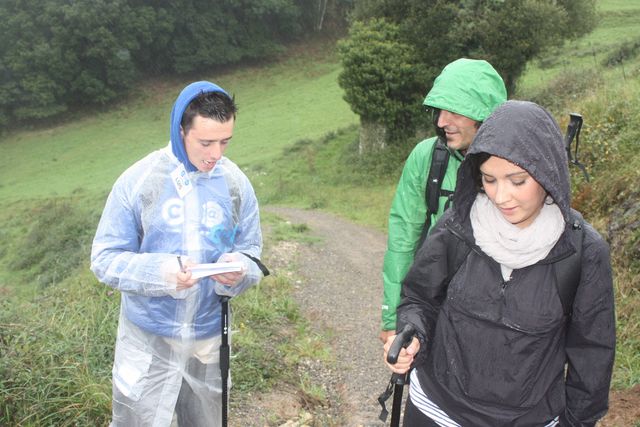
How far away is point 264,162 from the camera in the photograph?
2164 cm

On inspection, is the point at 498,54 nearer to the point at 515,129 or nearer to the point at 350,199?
the point at 350,199

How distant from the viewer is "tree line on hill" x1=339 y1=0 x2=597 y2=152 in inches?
635

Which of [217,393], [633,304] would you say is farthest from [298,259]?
[217,393]

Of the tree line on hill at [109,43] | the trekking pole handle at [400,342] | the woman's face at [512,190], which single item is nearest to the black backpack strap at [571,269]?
the woman's face at [512,190]

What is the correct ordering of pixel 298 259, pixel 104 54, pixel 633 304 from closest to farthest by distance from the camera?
pixel 633 304 < pixel 298 259 < pixel 104 54

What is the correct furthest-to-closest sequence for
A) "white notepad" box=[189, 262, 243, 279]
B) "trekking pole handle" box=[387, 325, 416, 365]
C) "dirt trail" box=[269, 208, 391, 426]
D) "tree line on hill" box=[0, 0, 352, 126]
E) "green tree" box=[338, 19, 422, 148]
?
1. "tree line on hill" box=[0, 0, 352, 126]
2. "green tree" box=[338, 19, 422, 148]
3. "dirt trail" box=[269, 208, 391, 426]
4. "white notepad" box=[189, 262, 243, 279]
5. "trekking pole handle" box=[387, 325, 416, 365]

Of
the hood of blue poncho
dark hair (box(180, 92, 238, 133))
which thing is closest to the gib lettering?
the hood of blue poncho

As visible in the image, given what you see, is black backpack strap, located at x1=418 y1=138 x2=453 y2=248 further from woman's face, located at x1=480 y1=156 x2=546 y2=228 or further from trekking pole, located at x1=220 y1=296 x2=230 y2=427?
trekking pole, located at x1=220 y1=296 x2=230 y2=427

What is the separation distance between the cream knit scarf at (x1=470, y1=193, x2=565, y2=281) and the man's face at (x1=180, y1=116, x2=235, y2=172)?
1.22 m

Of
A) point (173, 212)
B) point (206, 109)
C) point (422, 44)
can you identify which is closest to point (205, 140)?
point (206, 109)

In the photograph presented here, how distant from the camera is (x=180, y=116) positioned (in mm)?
2695

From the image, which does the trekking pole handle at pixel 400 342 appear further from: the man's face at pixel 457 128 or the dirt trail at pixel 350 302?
the dirt trail at pixel 350 302

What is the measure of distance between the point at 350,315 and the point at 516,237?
5409 millimetres

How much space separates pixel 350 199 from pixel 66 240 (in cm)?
842
